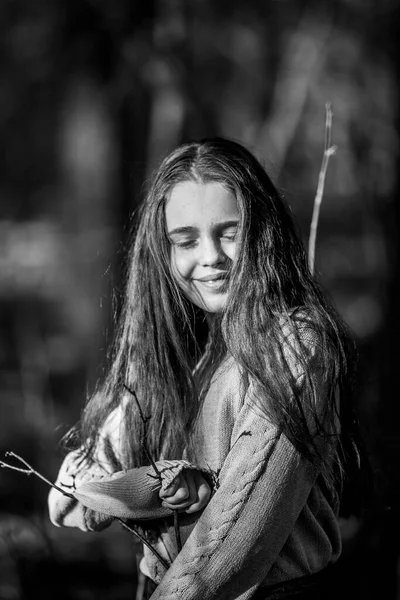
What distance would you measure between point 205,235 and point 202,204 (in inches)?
2.6

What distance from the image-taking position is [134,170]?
4234mm

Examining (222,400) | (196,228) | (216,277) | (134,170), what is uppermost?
(134,170)

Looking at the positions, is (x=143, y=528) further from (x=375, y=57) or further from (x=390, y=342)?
(x=375, y=57)

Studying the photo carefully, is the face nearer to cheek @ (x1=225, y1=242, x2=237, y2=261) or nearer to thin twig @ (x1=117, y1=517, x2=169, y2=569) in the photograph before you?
cheek @ (x1=225, y1=242, x2=237, y2=261)

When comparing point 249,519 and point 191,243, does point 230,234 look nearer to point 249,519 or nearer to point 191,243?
point 191,243

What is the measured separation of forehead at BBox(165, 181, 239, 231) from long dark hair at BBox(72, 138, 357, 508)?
2 cm

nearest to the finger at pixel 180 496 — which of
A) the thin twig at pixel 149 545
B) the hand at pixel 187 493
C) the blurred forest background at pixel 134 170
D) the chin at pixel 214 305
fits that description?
the hand at pixel 187 493

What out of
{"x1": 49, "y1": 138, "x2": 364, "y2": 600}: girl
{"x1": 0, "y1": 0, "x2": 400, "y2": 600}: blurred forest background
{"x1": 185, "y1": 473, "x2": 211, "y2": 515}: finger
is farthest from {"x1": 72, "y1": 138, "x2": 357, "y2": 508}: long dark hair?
{"x1": 0, "y1": 0, "x2": 400, "y2": 600}: blurred forest background

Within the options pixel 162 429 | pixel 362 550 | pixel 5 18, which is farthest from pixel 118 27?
pixel 162 429

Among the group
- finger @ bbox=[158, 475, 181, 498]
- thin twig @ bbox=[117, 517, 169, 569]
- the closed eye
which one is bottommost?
thin twig @ bbox=[117, 517, 169, 569]

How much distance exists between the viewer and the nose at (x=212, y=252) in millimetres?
1708

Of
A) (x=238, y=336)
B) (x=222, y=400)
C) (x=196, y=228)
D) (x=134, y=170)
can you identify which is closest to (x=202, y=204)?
(x=196, y=228)

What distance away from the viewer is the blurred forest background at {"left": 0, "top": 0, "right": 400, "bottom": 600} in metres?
3.46

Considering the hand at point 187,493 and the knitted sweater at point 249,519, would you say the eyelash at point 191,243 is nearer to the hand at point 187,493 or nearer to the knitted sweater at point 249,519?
the knitted sweater at point 249,519
